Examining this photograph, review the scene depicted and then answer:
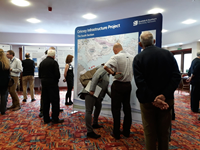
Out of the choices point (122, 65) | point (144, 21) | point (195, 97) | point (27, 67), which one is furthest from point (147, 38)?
point (27, 67)

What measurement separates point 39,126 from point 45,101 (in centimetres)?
52

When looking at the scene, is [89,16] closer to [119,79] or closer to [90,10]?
[90,10]

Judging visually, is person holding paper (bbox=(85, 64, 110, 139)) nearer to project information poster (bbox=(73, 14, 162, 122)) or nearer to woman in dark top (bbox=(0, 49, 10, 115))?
project information poster (bbox=(73, 14, 162, 122))

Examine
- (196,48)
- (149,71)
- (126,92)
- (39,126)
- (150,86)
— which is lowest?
(39,126)

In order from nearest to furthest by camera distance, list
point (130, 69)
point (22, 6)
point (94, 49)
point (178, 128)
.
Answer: point (130, 69) < point (178, 128) < point (94, 49) < point (22, 6)

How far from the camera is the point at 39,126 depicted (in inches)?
122

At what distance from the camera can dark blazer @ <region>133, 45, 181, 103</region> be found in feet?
4.96

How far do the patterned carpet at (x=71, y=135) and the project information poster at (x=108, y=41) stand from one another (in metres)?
0.49

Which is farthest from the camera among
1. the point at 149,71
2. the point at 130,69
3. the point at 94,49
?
the point at 94,49

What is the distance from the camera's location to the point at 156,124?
5.25ft

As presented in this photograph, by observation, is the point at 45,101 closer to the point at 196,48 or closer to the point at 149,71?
the point at 149,71

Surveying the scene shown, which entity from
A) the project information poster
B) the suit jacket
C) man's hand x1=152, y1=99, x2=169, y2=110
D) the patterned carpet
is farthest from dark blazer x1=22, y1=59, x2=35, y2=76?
man's hand x1=152, y1=99, x2=169, y2=110

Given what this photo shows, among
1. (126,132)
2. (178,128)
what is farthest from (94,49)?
(178,128)

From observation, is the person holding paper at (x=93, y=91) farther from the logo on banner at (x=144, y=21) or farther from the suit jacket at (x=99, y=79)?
the logo on banner at (x=144, y=21)
